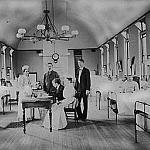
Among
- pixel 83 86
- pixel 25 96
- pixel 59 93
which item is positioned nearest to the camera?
pixel 25 96

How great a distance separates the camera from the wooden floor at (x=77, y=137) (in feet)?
16.5

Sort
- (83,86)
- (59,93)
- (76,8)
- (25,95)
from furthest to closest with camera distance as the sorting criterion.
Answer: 1. (76,8)
2. (83,86)
3. (59,93)
4. (25,95)

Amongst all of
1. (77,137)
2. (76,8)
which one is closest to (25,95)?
(77,137)

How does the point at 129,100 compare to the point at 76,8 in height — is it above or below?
below

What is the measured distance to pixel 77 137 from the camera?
5703mm

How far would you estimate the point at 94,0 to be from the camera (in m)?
10.4

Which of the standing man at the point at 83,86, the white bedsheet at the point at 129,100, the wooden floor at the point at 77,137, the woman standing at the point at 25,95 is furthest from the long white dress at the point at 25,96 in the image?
the white bedsheet at the point at 129,100

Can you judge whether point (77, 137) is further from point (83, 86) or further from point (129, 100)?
point (83, 86)

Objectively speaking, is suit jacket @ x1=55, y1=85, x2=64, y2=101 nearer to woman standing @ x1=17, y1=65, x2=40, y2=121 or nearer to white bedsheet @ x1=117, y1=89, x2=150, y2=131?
woman standing @ x1=17, y1=65, x2=40, y2=121

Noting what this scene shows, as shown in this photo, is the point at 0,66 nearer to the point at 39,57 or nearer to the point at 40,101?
the point at 39,57

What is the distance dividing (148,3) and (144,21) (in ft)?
4.08

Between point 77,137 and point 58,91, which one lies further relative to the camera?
point 58,91

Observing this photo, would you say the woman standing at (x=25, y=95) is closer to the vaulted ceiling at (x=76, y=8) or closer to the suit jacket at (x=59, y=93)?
the suit jacket at (x=59, y=93)

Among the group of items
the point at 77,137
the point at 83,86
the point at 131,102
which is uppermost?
the point at 83,86
